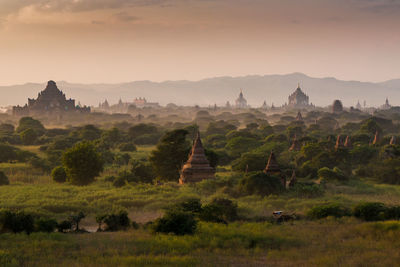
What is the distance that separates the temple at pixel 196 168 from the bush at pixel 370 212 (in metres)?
16.1

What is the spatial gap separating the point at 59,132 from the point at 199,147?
2192 inches

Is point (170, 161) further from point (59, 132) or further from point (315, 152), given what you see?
point (59, 132)

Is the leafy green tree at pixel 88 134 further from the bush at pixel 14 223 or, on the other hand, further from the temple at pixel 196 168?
the bush at pixel 14 223

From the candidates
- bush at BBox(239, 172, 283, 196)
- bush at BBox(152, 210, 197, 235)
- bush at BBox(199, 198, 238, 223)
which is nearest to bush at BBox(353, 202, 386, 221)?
bush at BBox(199, 198, 238, 223)

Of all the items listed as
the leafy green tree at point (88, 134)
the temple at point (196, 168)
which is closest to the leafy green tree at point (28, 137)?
the leafy green tree at point (88, 134)

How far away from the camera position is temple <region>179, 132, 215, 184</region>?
132 feet

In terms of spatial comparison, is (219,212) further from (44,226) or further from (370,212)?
(44,226)

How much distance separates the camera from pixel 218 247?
66.3 feet

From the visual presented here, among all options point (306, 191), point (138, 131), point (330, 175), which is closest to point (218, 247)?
point (306, 191)

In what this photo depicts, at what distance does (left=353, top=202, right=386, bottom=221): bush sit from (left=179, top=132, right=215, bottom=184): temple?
1606cm

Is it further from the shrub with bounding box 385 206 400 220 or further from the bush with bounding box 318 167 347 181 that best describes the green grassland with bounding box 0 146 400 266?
the bush with bounding box 318 167 347 181

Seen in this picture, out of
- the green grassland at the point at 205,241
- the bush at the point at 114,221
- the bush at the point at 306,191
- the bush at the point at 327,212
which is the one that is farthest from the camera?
the bush at the point at 306,191

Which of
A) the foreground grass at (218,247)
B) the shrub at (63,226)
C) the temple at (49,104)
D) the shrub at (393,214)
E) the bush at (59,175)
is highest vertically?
the temple at (49,104)

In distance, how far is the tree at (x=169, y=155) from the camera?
43.5 metres
